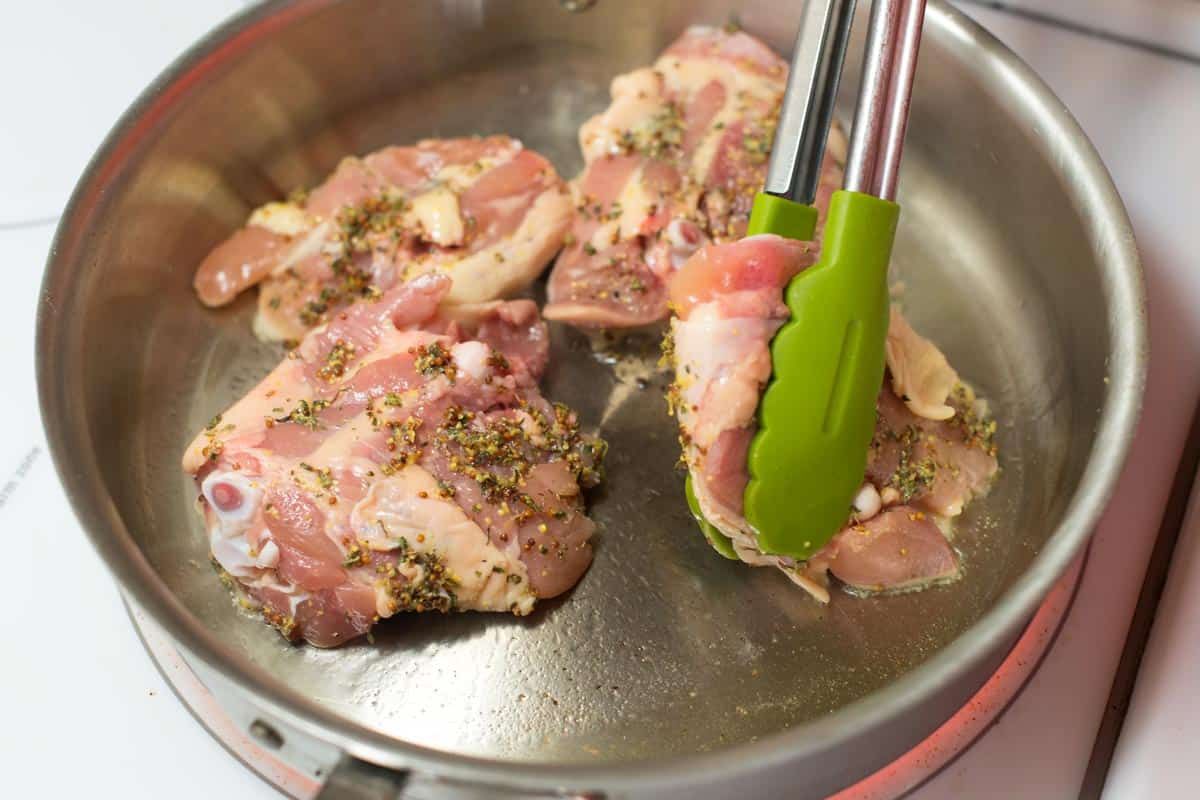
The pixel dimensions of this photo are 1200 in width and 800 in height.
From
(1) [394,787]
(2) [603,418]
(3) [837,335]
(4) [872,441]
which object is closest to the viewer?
(1) [394,787]

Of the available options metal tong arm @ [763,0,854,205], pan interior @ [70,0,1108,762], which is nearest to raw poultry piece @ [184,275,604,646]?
pan interior @ [70,0,1108,762]

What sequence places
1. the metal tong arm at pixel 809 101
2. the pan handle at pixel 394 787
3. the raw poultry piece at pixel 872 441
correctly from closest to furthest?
the pan handle at pixel 394 787
the raw poultry piece at pixel 872 441
the metal tong arm at pixel 809 101

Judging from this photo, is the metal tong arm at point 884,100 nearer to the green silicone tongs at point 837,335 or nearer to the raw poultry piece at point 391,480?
the green silicone tongs at point 837,335

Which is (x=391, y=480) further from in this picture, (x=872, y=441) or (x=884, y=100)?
(x=884, y=100)

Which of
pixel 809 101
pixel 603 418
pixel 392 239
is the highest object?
pixel 809 101

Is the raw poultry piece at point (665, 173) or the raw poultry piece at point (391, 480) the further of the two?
the raw poultry piece at point (665, 173)

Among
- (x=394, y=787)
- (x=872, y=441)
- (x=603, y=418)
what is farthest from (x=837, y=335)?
(x=394, y=787)

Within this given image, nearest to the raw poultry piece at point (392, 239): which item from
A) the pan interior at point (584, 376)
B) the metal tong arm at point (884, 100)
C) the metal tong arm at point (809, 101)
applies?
the pan interior at point (584, 376)

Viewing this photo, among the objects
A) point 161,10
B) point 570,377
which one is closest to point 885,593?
point 570,377
